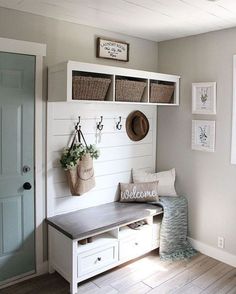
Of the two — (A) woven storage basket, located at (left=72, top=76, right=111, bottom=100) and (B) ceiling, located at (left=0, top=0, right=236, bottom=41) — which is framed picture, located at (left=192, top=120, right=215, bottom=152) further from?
(A) woven storage basket, located at (left=72, top=76, right=111, bottom=100)

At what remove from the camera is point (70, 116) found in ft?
9.53

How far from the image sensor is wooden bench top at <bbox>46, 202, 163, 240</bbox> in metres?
2.59

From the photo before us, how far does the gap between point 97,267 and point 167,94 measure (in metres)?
1.86

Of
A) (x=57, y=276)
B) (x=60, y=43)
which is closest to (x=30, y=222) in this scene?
(x=57, y=276)

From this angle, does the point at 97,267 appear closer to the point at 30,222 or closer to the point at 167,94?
the point at 30,222

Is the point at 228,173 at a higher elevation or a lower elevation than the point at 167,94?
lower

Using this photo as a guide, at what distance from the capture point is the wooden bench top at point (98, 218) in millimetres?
2594

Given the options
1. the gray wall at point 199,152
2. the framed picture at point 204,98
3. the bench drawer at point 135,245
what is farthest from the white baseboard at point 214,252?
the framed picture at point 204,98

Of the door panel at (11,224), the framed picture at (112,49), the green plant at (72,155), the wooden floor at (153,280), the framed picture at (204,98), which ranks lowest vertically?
the wooden floor at (153,280)

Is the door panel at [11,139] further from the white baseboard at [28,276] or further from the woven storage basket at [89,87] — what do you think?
the white baseboard at [28,276]

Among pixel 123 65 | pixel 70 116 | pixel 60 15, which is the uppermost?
pixel 60 15

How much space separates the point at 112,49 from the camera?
3.16 metres

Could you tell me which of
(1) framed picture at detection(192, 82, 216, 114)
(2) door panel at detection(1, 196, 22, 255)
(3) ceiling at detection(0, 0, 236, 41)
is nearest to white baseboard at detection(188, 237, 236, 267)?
(1) framed picture at detection(192, 82, 216, 114)

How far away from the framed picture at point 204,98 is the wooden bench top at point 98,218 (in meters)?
1.11
